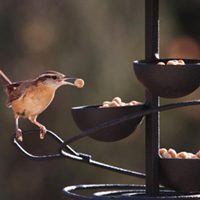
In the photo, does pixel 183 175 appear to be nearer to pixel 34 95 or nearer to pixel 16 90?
pixel 34 95

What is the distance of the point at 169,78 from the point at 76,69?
522 cm

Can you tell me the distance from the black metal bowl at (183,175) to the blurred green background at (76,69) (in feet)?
16.3

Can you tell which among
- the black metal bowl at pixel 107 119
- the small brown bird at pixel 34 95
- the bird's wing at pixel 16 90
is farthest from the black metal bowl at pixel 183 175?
the bird's wing at pixel 16 90

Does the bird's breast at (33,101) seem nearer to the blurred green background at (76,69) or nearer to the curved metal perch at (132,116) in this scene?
the curved metal perch at (132,116)

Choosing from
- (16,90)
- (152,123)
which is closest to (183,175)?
(152,123)

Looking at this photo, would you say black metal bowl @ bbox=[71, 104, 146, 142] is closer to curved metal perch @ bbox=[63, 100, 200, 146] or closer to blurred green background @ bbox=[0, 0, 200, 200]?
curved metal perch @ bbox=[63, 100, 200, 146]

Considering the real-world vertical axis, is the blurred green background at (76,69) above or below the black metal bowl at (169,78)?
below

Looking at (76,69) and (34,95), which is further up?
(34,95)

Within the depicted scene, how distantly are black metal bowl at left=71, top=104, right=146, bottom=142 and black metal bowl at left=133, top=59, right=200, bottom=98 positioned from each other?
5.5 inches

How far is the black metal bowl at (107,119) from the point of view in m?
4.33

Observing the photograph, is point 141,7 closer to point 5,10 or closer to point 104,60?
point 104,60

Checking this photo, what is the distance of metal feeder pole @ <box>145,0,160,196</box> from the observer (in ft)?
14.5

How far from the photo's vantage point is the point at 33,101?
548 cm

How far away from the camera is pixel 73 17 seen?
32.4ft
